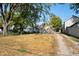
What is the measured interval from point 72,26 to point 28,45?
0.68 meters

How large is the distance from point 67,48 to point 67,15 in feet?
1.51

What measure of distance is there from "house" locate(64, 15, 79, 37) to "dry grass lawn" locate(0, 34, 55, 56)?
0.24 m

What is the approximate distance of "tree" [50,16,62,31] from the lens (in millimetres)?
4086

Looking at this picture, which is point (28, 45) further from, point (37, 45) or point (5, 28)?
point (5, 28)

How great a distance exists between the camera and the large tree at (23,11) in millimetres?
4109

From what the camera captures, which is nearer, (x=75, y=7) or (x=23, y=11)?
(x=75, y=7)

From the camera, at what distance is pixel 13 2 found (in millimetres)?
4074

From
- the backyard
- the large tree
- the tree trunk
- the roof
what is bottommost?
the backyard

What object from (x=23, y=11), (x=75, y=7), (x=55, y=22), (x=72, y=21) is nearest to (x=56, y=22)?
(x=55, y=22)

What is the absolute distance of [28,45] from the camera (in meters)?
4.06

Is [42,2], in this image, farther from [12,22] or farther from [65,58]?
[65,58]

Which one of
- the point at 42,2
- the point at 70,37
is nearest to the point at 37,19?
the point at 42,2

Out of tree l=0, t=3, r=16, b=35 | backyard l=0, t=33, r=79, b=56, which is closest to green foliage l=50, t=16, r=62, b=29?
backyard l=0, t=33, r=79, b=56

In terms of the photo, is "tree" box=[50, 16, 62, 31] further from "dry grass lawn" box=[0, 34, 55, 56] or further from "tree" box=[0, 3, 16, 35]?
"tree" box=[0, 3, 16, 35]
